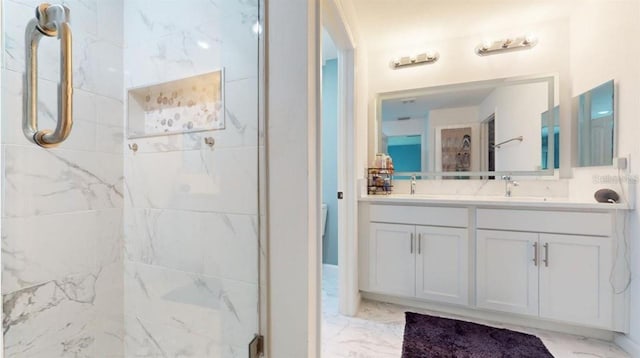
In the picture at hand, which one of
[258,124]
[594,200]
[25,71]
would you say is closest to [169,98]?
[25,71]

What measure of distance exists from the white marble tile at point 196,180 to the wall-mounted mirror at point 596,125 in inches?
83.4

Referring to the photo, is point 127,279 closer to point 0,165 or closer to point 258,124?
point 0,165

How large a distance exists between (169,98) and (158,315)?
3.37 ft

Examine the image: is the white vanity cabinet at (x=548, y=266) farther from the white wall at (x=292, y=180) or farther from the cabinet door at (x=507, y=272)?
the white wall at (x=292, y=180)

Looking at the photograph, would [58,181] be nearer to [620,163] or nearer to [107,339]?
[107,339]

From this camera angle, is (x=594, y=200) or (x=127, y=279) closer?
(x=127, y=279)

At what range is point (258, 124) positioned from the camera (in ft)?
3.34

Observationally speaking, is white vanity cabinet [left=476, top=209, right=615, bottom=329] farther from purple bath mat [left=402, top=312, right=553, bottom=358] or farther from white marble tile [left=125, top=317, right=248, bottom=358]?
white marble tile [left=125, top=317, right=248, bottom=358]

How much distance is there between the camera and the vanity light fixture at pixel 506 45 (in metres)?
2.14

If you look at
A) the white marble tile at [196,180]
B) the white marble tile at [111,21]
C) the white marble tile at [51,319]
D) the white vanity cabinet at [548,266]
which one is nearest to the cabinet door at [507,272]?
the white vanity cabinet at [548,266]

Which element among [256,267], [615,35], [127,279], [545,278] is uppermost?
[615,35]

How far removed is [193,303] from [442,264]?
159cm

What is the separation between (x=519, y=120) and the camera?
222cm

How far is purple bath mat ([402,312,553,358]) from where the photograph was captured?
1.53 m
